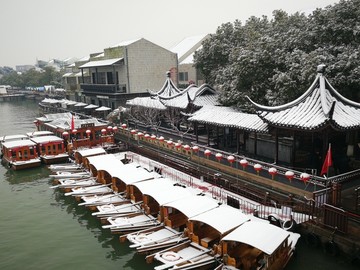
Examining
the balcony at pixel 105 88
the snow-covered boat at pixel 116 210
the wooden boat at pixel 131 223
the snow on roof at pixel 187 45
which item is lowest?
the wooden boat at pixel 131 223

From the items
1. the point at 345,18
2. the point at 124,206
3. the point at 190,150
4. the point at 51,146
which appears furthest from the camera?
the point at 51,146

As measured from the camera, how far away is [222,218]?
1527 centimetres

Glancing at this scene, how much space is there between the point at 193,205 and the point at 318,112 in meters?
9.72

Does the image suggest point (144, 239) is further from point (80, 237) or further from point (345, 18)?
point (345, 18)

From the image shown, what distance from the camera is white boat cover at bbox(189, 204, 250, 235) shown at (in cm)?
1467

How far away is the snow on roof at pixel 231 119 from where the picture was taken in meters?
23.8

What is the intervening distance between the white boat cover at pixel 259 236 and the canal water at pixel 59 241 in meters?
2.42

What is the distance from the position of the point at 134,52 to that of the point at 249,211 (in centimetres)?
4070

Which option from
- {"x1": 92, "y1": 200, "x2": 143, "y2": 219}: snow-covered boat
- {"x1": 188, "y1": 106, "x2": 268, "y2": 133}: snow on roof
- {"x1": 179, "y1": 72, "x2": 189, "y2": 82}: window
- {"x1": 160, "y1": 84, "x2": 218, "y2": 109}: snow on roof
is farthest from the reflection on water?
{"x1": 179, "y1": 72, "x2": 189, "y2": 82}: window

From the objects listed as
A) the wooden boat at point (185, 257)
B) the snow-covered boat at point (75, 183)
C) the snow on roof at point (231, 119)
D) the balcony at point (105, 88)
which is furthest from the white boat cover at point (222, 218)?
the balcony at point (105, 88)

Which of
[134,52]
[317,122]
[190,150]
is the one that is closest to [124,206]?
[190,150]

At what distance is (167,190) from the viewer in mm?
19094

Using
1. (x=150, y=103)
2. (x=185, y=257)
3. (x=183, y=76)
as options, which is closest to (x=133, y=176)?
(x=185, y=257)

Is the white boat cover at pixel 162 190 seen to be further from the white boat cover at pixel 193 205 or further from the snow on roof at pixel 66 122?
the snow on roof at pixel 66 122
